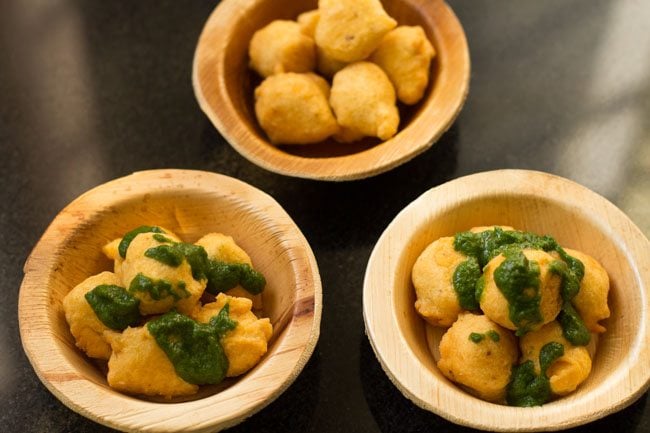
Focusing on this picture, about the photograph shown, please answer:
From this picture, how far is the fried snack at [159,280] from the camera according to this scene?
3.79 feet

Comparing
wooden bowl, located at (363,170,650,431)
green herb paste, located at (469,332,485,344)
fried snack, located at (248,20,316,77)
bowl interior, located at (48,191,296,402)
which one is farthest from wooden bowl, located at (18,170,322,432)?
fried snack, located at (248,20,316,77)

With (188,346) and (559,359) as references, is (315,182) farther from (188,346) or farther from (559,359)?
(559,359)

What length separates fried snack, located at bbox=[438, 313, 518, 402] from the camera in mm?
1145

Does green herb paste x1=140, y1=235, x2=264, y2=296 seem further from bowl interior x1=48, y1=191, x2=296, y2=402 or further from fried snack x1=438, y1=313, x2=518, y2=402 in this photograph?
fried snack x1=438, y1=313, x2=518, y2=402

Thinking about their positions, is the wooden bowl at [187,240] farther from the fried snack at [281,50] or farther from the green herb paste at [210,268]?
the fried snack at [281,50]

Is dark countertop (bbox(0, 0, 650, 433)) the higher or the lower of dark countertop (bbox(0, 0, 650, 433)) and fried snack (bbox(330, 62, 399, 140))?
the lower

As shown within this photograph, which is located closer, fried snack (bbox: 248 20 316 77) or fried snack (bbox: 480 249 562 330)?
fried snack (bbox: 480 249 562 330)

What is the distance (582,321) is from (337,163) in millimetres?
494

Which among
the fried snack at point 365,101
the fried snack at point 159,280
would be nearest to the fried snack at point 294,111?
the fried snack at point 365,101

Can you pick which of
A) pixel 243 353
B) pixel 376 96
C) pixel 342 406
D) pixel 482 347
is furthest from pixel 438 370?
pixel 376 96

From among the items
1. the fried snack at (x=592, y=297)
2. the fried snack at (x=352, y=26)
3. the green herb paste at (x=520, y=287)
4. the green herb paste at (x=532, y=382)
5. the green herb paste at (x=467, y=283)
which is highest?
the fried snack at (x=352, y=26)

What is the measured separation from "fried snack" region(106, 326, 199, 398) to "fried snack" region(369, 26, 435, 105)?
712mm

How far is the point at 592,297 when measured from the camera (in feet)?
3.91

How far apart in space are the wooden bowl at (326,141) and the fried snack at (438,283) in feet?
0.66
